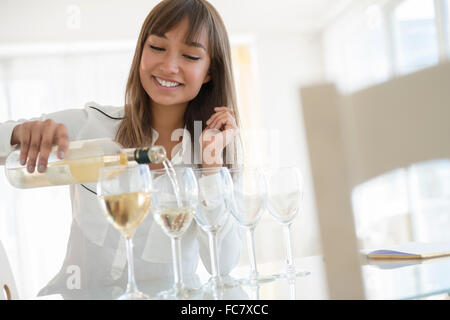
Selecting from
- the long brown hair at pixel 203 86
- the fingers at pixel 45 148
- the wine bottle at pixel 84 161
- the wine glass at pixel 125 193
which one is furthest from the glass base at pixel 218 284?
the long brown hair at pixel 203 86

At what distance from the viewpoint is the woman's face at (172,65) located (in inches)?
48.1

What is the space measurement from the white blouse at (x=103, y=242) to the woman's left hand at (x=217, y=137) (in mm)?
154

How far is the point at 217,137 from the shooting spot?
108 centimetres

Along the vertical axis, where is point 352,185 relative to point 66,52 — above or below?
below

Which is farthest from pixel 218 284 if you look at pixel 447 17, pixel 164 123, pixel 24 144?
pixel 447 17

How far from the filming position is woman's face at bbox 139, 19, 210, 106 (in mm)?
1222

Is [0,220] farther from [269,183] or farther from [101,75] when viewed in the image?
[269,183]

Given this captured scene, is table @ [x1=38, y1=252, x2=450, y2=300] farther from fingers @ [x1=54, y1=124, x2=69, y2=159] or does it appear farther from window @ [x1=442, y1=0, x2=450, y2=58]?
window @ [x1=442, y1=0, x2=450, y2=58]

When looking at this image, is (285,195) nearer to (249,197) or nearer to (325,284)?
(249,197)

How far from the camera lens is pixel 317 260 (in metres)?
0.91

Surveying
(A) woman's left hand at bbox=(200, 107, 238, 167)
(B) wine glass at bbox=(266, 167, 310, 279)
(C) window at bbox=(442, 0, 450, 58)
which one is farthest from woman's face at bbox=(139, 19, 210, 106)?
(C) window at bbox=(442, 0, 450, 58)

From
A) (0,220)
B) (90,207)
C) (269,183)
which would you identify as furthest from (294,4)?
(269,183)

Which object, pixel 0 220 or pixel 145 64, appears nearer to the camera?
pixel 145 64
